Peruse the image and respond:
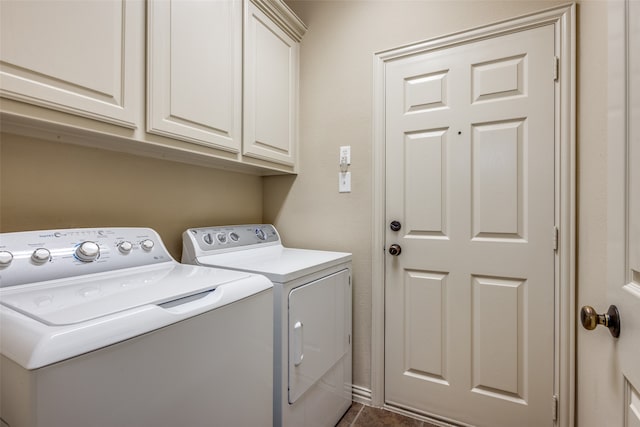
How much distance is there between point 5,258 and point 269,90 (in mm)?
1371

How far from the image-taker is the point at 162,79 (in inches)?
46.1

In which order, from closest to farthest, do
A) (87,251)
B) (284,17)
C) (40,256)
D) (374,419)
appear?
(40,256) < (87,251) < (374,419) < (284,17)

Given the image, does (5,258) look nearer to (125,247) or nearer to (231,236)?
(125,247)

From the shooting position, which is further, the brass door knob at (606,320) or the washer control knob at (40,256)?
the washer control knob at (40,256)

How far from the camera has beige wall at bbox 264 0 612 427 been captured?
153 cm

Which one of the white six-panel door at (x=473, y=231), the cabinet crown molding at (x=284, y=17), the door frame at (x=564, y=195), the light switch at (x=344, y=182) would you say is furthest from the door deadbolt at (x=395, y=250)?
the cabinet crown molding at (x=284, y=17)

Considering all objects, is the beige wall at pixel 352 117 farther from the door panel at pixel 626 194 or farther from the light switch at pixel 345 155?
the door panel at pixel 626 194

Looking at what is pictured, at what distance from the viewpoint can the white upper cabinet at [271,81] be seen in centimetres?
161

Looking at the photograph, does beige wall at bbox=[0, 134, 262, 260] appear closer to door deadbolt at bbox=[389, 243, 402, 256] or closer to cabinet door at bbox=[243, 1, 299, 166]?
cabinet door at bbox=[243, 1, 299, 166]

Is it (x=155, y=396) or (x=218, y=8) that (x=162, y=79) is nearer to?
(x=218, y=8)

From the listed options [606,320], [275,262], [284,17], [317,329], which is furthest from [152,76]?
[606,320]

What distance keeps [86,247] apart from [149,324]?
570 mm

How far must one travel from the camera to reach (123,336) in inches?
26.3

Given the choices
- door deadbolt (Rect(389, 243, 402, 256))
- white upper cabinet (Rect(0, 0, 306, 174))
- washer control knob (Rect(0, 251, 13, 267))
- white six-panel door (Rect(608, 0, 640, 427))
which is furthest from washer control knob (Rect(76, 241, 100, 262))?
white six-panel door (Rect(608, 0, 640, 427))
